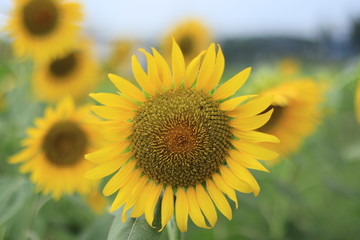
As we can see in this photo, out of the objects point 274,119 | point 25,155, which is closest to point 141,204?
point 25,155

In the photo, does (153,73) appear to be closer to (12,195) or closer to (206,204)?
(206,204)

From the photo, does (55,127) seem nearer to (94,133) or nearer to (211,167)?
(94,133)

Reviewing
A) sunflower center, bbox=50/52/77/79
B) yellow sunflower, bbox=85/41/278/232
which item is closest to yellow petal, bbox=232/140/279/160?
yellow sunflower, bbox=85/41/278/232

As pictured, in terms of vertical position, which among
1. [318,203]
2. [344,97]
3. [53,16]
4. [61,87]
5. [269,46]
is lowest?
[61,87]

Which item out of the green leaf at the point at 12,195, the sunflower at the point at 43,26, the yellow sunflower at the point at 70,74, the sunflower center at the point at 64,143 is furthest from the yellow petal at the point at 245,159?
the yellow sunflower at the point at 70,74

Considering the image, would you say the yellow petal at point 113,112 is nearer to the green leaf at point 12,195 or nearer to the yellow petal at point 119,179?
the yellow petal at point 119,179

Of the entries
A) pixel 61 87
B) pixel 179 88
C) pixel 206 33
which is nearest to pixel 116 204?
pixel 179 88

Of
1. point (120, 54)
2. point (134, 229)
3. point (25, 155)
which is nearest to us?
point (134, 229)
